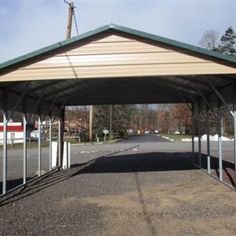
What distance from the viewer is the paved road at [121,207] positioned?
809 centimetres

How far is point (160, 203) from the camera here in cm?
1063

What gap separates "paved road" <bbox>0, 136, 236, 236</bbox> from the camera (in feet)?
26.6

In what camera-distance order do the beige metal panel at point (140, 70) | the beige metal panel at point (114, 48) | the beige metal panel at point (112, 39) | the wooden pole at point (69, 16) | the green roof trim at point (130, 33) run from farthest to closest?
the wooden pole at point (69, 16)
the beige metal panel at point (112, 39)
the beige metal panel at point (114, 48)
the beige metal panel at point (140, 70)
the green roof trim at point (130, 33)

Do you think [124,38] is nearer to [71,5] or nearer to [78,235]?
[78,235]

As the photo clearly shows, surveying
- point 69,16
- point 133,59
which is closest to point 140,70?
point 133,59

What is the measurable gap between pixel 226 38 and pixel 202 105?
5982 centimetres

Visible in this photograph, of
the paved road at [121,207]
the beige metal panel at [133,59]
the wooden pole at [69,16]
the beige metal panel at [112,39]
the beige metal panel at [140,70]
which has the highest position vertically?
the wooden pole at [69,16]

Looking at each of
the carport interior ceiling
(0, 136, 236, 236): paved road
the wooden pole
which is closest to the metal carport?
the carport interior ceiling

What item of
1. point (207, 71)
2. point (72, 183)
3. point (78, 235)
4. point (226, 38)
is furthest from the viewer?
point (226, 38)

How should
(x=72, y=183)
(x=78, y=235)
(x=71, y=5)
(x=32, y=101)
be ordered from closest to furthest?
(x=78, y=235)
(x=72, y=183)
(x=32, y=101)
(x=71, y=5)

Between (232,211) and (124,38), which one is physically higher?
(124,38)

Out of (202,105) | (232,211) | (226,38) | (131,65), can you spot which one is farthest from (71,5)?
(226,38)

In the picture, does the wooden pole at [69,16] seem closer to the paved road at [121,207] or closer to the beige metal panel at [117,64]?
the paved road at [121,207]

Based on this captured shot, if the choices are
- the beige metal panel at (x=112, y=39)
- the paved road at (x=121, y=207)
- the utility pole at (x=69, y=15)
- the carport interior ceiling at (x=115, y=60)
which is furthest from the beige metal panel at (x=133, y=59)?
the utility pole at (x=69, y=15)
